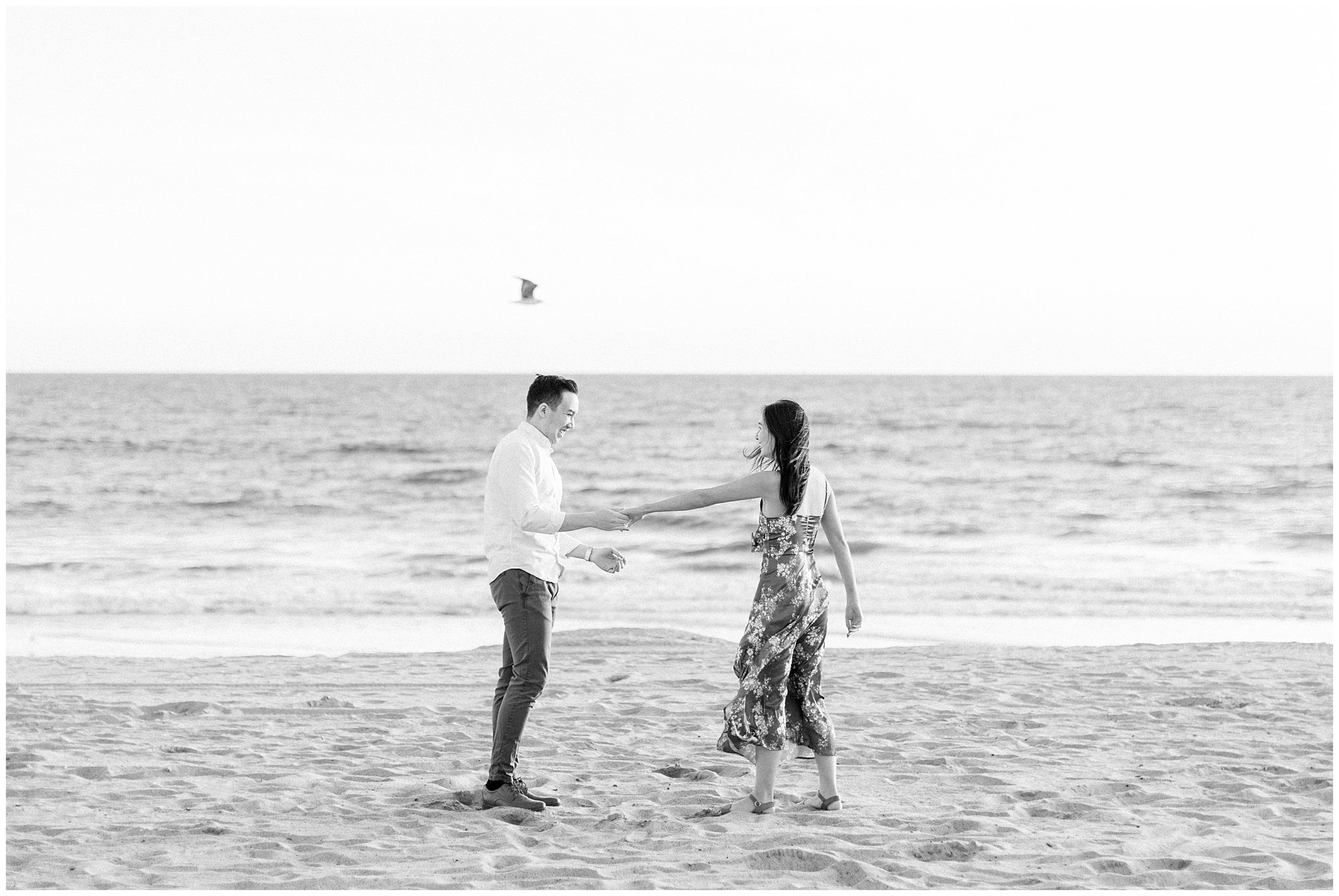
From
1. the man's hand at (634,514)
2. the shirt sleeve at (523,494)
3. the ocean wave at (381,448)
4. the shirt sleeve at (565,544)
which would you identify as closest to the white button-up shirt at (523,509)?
the shirt sleeve at (523,494)

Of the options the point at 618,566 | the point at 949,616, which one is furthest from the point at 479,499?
the point at 618,566

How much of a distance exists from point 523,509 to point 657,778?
1575mm

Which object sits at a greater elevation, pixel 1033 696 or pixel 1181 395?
pixel 1181 395

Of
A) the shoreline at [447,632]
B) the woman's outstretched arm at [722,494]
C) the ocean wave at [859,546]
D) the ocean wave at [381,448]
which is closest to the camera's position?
the woman's outstretched arm at [722,494]

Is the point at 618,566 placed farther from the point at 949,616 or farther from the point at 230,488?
the point at 230,488

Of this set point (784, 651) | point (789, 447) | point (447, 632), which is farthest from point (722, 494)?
point (447, 632)

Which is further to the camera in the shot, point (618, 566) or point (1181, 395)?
point (1181, 395)

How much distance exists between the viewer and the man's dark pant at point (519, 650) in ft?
15.0

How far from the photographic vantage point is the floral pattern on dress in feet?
15.1

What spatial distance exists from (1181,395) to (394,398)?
4449cm

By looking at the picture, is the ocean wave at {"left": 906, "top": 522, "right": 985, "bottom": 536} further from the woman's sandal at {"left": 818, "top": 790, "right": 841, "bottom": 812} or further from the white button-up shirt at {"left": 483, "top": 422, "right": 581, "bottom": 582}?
the white button-up shirt at {"left": 483, "top": 422, "right": 581, "bottom": 582}

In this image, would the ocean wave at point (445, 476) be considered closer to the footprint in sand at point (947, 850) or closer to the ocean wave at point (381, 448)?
the ocean wave at point (381, 448)

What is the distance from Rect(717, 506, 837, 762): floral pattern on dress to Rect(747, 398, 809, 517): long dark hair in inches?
5.6

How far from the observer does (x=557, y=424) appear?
185 inches
